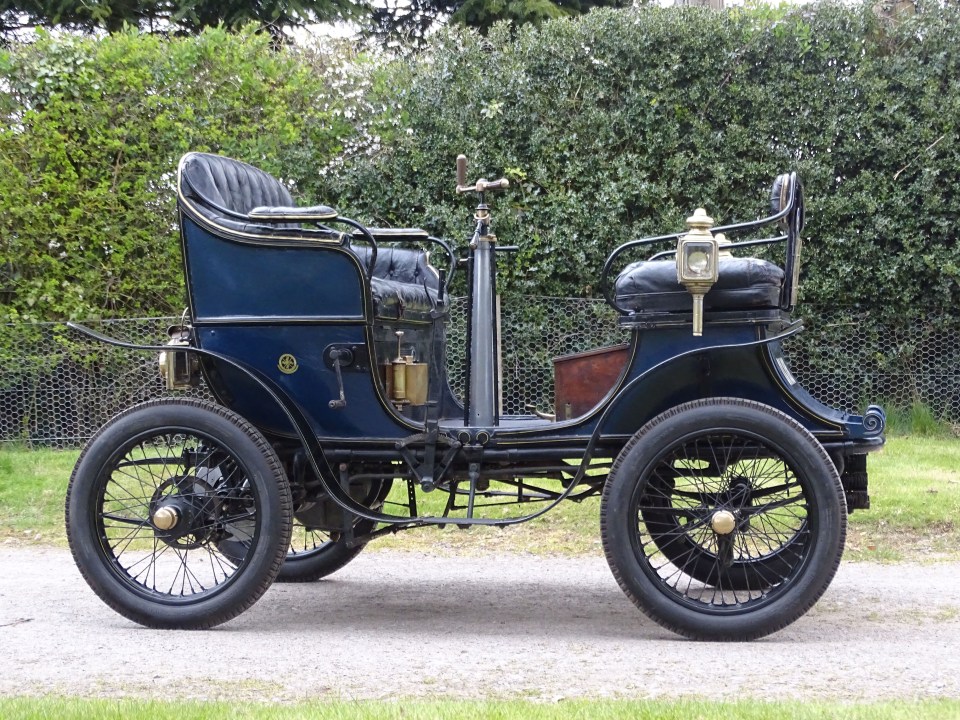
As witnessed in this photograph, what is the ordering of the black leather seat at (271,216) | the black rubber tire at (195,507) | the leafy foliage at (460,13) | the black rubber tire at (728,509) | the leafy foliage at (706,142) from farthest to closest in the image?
the leafy foliage at (460,13) → the leafy foliage at (706,142) → the black leather seat at (271,216) → the black rubber tire at (195,507) → the black rubber tire at (728,509)

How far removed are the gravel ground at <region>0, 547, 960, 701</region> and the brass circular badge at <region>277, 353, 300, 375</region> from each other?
100cm

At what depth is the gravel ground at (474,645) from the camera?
341cm

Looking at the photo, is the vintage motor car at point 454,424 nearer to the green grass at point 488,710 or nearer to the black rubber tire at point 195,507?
the black rubber tire at point 195,507

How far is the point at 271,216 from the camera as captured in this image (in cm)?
429

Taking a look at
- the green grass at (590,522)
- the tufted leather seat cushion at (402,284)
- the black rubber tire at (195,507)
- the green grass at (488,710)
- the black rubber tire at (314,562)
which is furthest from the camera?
the green grass at (590,522)

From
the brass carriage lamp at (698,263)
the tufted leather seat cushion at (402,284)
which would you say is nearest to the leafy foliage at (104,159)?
the tufted leather seat cushion at (402,284)

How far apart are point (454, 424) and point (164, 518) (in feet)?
3.91

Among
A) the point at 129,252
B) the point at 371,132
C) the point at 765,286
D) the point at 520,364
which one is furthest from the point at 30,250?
the point at 765,286

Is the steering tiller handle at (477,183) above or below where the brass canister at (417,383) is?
above

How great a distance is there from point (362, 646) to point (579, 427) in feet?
3.75

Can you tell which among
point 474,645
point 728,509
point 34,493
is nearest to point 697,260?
point 728,509

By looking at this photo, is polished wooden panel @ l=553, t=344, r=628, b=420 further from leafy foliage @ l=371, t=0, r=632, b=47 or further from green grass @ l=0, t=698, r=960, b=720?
leafy foliage @ l=371, t=0, r=632, b=47

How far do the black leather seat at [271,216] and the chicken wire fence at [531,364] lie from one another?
346 cm

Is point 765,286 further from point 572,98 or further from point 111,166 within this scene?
point 111,166
